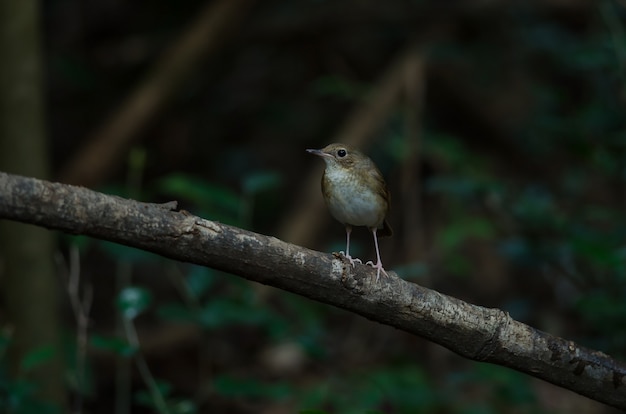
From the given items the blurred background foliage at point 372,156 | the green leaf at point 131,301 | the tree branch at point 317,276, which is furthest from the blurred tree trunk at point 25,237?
the tree branch at point 317,276

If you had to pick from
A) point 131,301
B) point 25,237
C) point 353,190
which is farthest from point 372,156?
point 131,301

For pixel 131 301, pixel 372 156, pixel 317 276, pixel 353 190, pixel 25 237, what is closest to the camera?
pixel 317 276

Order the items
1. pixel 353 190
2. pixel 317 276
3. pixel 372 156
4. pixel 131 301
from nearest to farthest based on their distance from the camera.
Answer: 1. pixel 317 276
2. pixel 131 301
3. pixel 353 190
4. pixel 372 156

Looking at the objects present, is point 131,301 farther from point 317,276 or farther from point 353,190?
point 317,276

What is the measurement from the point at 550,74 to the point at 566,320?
307 centimetres

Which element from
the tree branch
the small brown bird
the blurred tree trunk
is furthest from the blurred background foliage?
the tree branch

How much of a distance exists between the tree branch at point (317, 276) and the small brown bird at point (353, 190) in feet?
4.20

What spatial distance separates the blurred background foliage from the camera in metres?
5.08

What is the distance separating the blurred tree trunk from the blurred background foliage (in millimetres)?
243

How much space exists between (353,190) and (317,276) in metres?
1.69

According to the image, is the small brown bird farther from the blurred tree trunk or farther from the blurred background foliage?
the blurred tree trunk

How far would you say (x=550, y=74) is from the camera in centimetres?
901

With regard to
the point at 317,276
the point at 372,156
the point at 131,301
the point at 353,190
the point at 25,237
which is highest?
the point at 372,156

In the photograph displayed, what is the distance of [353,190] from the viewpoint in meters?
4.34
